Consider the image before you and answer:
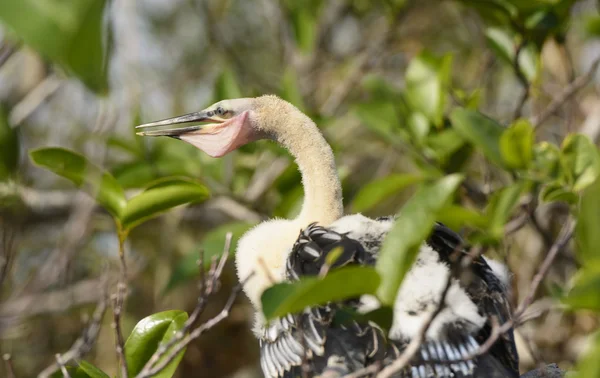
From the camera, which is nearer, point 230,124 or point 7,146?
point 7,146

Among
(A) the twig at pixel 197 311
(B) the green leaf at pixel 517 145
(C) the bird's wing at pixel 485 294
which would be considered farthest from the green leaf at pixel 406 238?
(B) the green leaf at pixel 517 145

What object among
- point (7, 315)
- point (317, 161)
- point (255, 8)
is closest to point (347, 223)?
point (317, 161)

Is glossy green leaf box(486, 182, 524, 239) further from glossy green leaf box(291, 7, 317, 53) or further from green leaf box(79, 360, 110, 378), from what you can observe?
glossy green leaf box(291, 7, 317, 53)

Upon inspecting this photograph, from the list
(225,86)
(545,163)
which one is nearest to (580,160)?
(545,163)

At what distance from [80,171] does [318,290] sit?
798 mm

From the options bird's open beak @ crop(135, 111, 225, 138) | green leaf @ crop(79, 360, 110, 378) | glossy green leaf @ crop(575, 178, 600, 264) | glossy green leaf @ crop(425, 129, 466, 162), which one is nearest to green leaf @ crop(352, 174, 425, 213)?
glossy green leaf @ crop(425, 129, 466, 162)

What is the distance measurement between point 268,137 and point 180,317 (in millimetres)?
726

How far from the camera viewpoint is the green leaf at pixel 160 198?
5.53ft

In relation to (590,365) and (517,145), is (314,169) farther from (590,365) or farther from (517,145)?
(590,365)

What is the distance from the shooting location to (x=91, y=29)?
2.77ft

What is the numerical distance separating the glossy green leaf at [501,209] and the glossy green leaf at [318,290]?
0.54 m

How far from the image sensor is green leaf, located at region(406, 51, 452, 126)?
2.44m

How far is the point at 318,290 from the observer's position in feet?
3.48

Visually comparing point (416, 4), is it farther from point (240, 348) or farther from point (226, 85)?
point (240, 348)
